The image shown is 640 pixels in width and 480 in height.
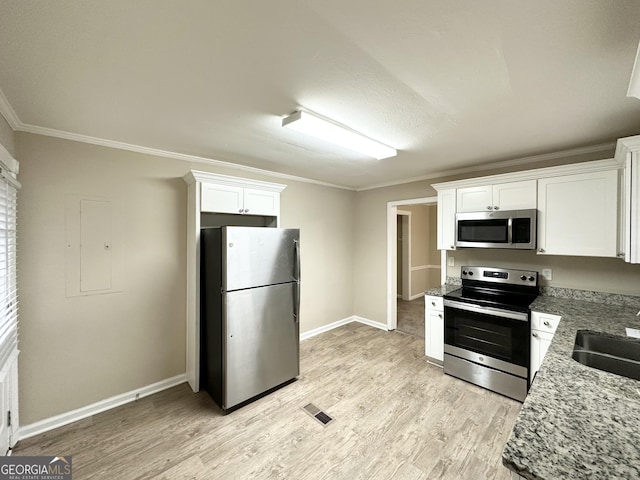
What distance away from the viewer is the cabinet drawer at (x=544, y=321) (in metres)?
2.30

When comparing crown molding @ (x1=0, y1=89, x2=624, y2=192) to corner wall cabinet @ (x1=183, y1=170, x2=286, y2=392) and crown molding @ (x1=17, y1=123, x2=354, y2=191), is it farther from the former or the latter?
corner wall cabinet @ (x1=183, y1=170, x2=286, y2=392)

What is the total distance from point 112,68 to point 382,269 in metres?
4.05

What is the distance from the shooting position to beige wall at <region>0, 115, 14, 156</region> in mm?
1821

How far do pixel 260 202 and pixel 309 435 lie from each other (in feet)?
7.57

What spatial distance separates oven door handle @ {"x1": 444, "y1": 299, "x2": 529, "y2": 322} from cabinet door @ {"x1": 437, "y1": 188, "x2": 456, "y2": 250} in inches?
27.6

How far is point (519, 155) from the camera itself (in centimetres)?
294

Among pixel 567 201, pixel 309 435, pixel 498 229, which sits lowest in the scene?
pixel 309 435

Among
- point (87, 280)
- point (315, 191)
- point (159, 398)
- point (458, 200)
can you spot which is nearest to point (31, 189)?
point (87, 280)

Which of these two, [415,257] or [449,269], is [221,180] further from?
[415,257]

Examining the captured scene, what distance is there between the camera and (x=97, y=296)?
2438 mm

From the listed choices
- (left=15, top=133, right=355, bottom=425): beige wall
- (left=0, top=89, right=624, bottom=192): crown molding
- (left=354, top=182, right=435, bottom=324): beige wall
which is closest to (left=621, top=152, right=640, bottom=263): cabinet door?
(left=0, top=89, right=624, bottom=192): crown molding

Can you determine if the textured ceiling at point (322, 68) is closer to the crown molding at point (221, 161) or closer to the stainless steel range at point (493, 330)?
the crown molding at point (221, 161)

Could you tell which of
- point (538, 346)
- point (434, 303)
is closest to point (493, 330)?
point (538, 346)

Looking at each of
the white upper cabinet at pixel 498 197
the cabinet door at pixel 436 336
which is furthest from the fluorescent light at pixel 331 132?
the cabinet door at pixel 436 336
